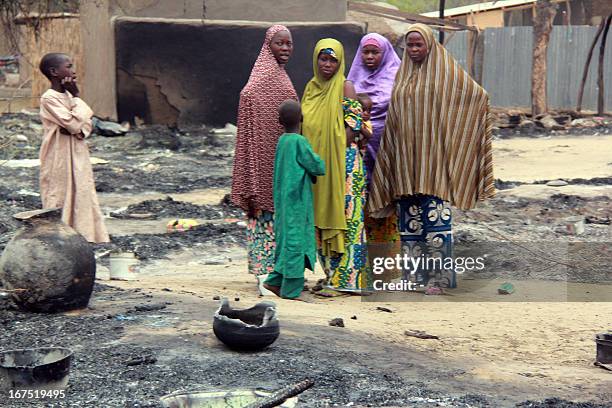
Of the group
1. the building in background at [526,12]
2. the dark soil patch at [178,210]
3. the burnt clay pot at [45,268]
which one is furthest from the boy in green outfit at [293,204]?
the building in background at [526,12]

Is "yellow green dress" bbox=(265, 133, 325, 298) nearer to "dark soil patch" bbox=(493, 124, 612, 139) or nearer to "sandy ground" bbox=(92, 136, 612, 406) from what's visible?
"sandy ground" bbox=(92, 136, 612, 406)

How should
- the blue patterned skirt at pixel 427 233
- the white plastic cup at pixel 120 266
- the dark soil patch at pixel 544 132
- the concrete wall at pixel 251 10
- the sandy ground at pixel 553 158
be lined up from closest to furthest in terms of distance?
the blue patterned skirt at pixel 427 233
the white plastic cup at pixel 120 266
the sandy ground at pixel 553 158
the concrete wall at pixel 251 10
the dark soil patch at pixel 544 132

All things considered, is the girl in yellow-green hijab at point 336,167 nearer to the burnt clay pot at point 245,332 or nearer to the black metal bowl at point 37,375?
the burnt clay pot at point 245,332

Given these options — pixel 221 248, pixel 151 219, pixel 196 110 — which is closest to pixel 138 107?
pixel 196 110

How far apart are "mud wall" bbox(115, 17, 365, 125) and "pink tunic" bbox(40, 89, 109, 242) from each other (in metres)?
7.98

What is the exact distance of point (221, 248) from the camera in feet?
30.1

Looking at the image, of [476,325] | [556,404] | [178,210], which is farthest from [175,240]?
[556,404]

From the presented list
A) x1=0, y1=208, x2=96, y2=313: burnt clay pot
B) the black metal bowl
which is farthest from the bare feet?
the black metal bowl

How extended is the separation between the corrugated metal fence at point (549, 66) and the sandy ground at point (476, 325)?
51.9 ft

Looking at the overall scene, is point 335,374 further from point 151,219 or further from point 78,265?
point 151,219

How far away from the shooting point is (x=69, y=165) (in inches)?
323

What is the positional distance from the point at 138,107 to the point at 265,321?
1131 cm

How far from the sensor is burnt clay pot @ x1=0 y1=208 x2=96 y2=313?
19.6ft

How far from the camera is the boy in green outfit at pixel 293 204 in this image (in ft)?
22.9
